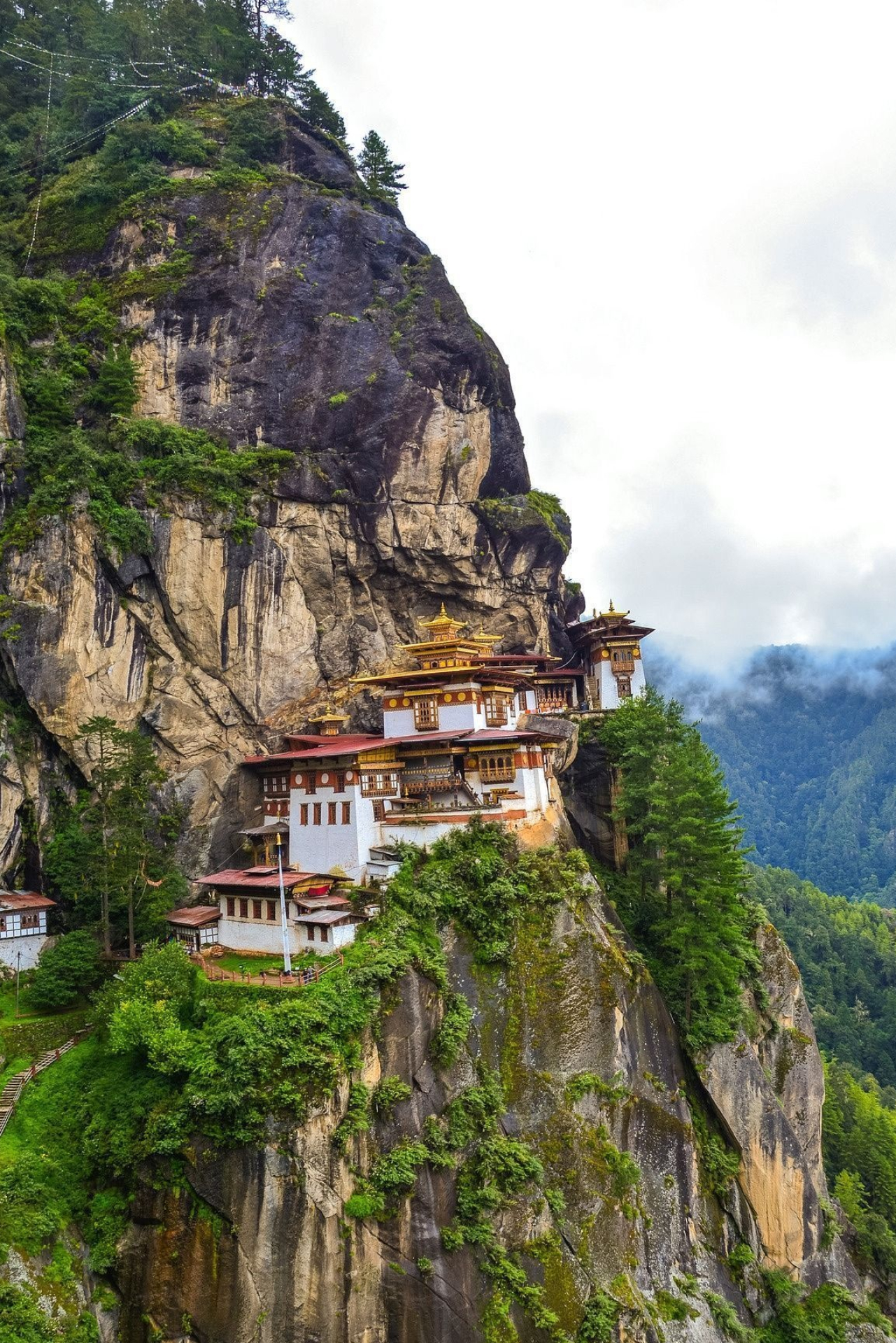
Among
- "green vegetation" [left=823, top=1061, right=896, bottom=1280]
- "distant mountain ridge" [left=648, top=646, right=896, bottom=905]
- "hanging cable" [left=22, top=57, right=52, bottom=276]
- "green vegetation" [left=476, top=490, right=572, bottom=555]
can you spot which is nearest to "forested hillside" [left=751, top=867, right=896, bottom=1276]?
"green vegetation" [left=823, top=1061, right=896, bottom=1280]

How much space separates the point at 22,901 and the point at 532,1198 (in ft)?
64.5

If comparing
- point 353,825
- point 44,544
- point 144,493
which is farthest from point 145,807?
point 144,493

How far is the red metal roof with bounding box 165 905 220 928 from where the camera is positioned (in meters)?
29.1

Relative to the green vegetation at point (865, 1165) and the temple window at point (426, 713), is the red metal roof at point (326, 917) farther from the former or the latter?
the green vegetation at point (865, 1165)

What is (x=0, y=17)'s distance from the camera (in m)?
52.8

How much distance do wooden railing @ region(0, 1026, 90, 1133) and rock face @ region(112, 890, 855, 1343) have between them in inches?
171

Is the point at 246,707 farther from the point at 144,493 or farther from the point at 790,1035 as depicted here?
the point at 790,1035

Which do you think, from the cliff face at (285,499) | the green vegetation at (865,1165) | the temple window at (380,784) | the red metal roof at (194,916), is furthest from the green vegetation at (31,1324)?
the green vegetation at (865,1165)

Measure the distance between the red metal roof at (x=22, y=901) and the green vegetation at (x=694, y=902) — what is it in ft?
74.4

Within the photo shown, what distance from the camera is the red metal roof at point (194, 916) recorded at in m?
29.1

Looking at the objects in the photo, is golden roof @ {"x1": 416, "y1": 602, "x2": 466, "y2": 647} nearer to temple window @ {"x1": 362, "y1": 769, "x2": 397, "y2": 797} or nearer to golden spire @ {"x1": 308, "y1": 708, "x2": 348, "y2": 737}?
golden spire @ {"x1": 308, "y1": 708, "x2": 348, "y2": 737}

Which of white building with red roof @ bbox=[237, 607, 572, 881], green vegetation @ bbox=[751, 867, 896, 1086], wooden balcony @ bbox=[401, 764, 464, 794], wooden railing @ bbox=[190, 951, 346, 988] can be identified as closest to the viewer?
wooden railing @ bbox=[190, 951, 346, 988]

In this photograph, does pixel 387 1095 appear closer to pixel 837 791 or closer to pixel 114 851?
pixel 114 851

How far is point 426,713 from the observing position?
36.8m
